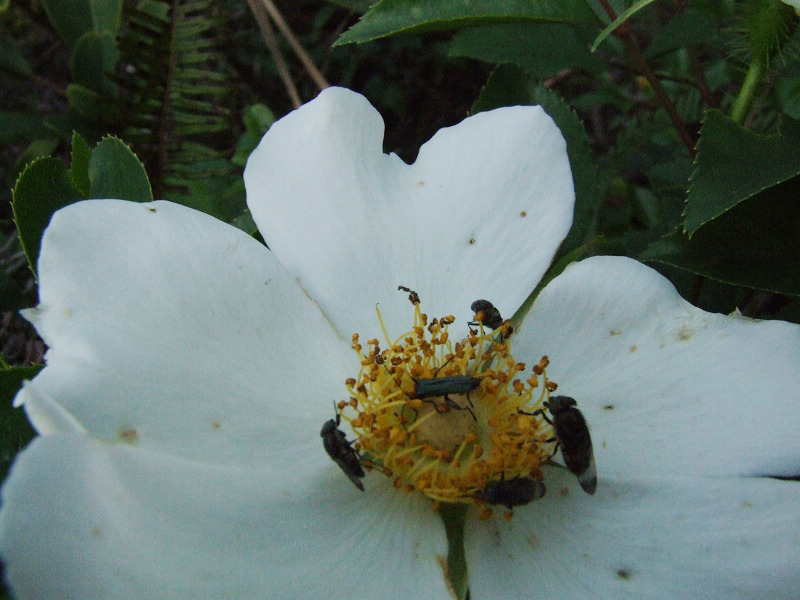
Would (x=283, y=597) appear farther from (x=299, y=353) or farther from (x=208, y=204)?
(x=208, y=204)

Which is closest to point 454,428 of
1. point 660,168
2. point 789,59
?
point 789,59

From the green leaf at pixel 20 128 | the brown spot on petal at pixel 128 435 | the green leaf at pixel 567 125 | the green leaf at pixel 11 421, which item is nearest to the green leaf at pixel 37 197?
the green leaf at pixel 11 421

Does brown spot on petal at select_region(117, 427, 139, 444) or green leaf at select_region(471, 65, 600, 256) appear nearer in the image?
brown spot on petal at select_region(117, 427, 139, 444)

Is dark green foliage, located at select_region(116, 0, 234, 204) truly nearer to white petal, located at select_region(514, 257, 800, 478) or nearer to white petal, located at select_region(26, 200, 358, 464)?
white petal, located at select_region(26, 200, 358, 464)

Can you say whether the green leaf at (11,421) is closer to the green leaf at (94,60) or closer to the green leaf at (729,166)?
the green leaf at (729,166)

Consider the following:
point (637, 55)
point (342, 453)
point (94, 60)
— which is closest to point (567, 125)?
point (637, 55)

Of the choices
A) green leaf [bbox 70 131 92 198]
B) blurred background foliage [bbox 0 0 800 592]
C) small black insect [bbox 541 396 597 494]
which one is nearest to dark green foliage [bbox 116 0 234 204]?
blurred background foliage [bbox 0 0 800 592]
